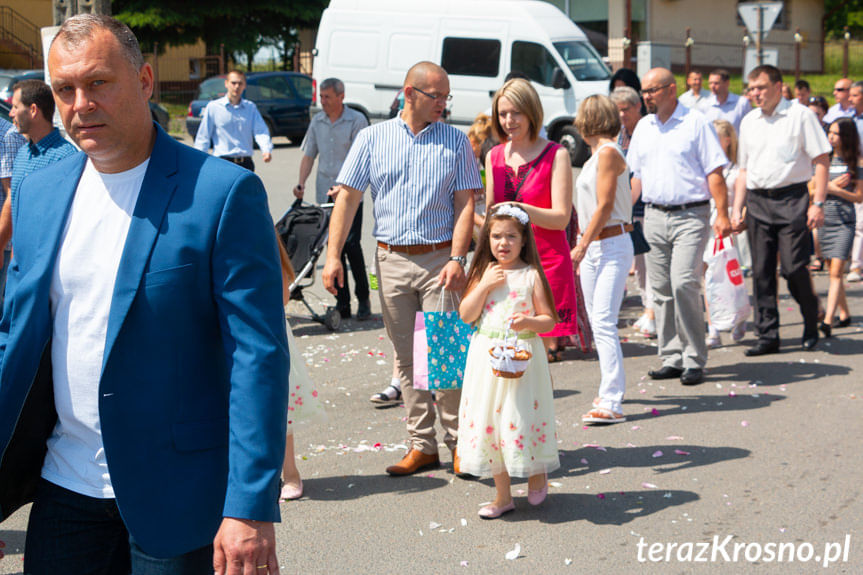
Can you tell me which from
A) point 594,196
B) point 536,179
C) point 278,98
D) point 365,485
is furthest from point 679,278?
point 278,98

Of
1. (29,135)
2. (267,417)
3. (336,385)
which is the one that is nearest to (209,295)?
(267,417)

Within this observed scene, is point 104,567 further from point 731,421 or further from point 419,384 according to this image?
point 731,421

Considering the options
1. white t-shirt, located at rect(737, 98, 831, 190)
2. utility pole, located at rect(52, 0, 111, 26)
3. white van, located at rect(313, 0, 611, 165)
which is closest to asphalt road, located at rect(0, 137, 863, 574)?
white t-shirt, located at rect(737, 98, 831, 190)

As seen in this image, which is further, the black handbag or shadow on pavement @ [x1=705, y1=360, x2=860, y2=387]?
the black handbag

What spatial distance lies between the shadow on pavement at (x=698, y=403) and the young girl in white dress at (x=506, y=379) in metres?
1.82

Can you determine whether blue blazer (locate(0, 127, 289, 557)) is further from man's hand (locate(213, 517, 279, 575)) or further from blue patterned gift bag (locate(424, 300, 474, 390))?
blue patterned gift bag (locate(424, 300, 474, 390))

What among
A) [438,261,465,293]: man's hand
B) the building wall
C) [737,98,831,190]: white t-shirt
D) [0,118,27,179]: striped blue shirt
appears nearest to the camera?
[438,261,465,293]: man's hand

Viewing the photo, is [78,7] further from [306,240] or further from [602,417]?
[602,417]

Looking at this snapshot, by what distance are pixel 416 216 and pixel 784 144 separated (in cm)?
Answer: 382

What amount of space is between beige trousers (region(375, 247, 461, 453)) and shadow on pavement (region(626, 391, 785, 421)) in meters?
1.52

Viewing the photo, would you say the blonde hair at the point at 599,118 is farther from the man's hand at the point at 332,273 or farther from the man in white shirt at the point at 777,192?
the man in white shirt at the point at 777,192

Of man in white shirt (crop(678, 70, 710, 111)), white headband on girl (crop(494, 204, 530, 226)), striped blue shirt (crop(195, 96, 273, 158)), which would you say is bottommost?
white headband on girl (crop(494, 204, 530, 226))

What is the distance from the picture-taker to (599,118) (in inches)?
261

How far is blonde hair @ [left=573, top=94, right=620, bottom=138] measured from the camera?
664 centimetres
